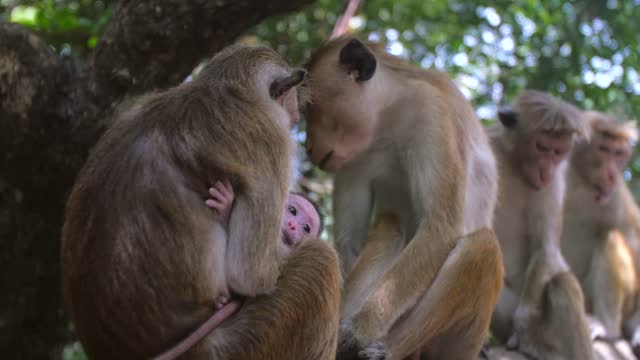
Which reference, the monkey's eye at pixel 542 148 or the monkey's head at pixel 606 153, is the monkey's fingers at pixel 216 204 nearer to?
the monkey's eye at pixel 542 148

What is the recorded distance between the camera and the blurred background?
281 inches

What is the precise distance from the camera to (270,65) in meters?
3.91

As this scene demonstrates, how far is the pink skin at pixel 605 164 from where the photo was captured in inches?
302

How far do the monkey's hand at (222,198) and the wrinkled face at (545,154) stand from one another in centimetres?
398

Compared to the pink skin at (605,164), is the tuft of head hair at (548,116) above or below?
above

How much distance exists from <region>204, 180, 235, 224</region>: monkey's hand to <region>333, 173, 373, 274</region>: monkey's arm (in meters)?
1.94

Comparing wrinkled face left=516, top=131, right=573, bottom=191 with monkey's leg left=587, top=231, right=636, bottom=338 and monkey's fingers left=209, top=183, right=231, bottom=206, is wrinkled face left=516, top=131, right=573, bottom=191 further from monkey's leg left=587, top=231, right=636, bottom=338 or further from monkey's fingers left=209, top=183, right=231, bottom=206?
monkey's fingers left=209, top=183, right=231, bottom=206

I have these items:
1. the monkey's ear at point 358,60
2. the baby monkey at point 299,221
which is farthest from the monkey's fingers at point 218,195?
the monkey's ear at point 358,60

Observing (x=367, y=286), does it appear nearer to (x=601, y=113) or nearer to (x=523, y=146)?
(x=523, y=146)

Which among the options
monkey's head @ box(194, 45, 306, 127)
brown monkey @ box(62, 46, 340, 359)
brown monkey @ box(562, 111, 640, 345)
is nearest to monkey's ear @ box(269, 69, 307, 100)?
monkey's head @ box(194, 45, 306, 127)

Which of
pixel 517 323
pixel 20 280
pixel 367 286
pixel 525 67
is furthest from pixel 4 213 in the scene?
pixel 525 67

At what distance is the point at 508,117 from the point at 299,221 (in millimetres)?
3266

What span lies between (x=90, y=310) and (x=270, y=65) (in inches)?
52.7

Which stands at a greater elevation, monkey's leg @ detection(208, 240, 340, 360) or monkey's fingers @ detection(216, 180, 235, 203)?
monkey's fingers @ detection(216, 180, 235, 203)
